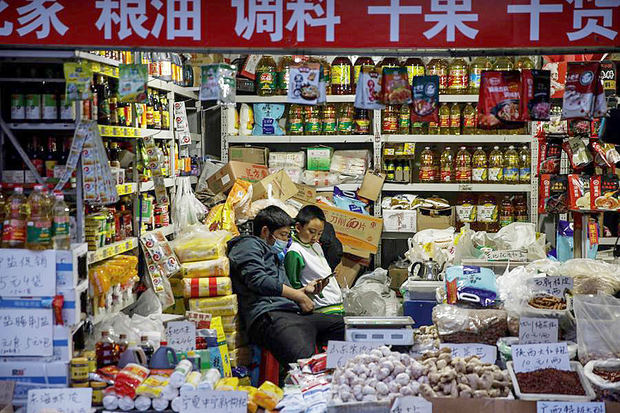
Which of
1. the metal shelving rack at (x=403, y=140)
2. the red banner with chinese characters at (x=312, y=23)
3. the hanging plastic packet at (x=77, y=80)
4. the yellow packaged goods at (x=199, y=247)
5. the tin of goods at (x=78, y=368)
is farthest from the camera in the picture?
the metal shelving rack at (x=403, y=140)

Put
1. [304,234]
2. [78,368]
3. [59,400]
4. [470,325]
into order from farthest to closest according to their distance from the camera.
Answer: [304,234], [470,325], [78,368], [59,400]

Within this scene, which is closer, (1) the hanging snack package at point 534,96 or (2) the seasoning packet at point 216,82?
(2) the seasoning packet at point 216,82

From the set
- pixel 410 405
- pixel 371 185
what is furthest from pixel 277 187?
pixel 410 405

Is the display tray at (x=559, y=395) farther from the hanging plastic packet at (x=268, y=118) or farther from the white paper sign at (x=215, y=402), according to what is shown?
the hanging plastic packet at (x=268, y=118)

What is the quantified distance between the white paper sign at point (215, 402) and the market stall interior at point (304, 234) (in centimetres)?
1

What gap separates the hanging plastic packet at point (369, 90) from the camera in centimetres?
400

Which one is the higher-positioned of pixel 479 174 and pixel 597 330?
pixel 479 174

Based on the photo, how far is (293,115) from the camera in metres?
7.86

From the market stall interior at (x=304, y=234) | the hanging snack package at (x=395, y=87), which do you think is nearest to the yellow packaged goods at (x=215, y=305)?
the market stall interior at (x=304, y=234)

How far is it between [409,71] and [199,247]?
10.5 feet

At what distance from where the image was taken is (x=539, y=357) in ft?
11.6

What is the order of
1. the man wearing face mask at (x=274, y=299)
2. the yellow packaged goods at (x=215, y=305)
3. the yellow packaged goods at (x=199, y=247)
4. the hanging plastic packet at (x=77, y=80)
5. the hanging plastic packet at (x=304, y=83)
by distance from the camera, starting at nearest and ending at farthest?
the hanging plastic packet at (x=77, y=80), the hanging plastic packet at (x=304, y=83), the man wearing face mask at (x=274, y=299), the yellow packaged goods at (x=215, y=305), the yellow packaged goods at (x=199, y=247)

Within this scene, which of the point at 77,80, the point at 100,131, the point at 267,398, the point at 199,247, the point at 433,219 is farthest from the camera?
the point at 433,219

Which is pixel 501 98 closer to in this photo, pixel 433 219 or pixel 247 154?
pixel 433 219
